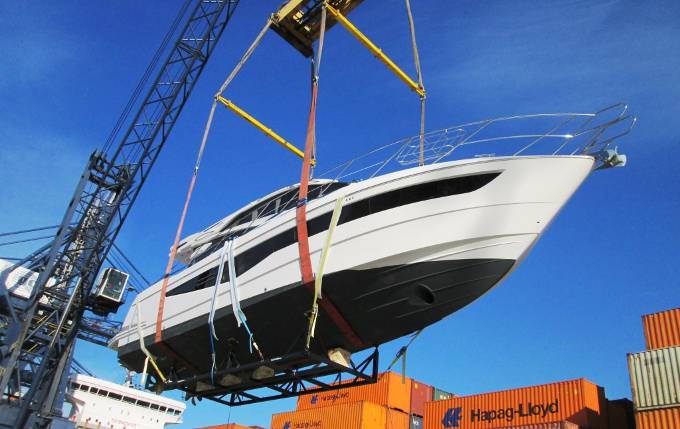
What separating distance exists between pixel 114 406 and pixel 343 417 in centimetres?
1818

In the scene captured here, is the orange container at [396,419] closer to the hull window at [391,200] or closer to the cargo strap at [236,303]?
the cargo strap at [236,303]

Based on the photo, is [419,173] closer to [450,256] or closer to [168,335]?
[450,256]

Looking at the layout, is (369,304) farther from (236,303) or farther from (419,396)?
(419,396)

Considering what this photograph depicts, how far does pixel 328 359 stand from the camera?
8.52 meters

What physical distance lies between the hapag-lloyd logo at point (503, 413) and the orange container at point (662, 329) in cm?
448

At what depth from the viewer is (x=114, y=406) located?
118ft

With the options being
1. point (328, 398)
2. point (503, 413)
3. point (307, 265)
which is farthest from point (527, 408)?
point (307, 265)

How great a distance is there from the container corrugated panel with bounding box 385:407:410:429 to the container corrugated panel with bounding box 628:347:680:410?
35.6 ft

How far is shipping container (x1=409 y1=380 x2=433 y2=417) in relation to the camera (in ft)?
90.7

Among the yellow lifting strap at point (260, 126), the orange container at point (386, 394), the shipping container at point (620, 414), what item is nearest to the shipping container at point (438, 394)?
the orange container at point (386, 394)

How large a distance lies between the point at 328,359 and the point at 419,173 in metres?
3.07

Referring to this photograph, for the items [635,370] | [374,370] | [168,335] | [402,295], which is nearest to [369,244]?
[402,295]

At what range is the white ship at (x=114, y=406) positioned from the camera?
34.3m

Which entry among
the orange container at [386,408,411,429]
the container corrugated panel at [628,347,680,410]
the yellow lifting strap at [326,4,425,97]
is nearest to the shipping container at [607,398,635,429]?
the container corrugated panel at [628,347,680,410]
